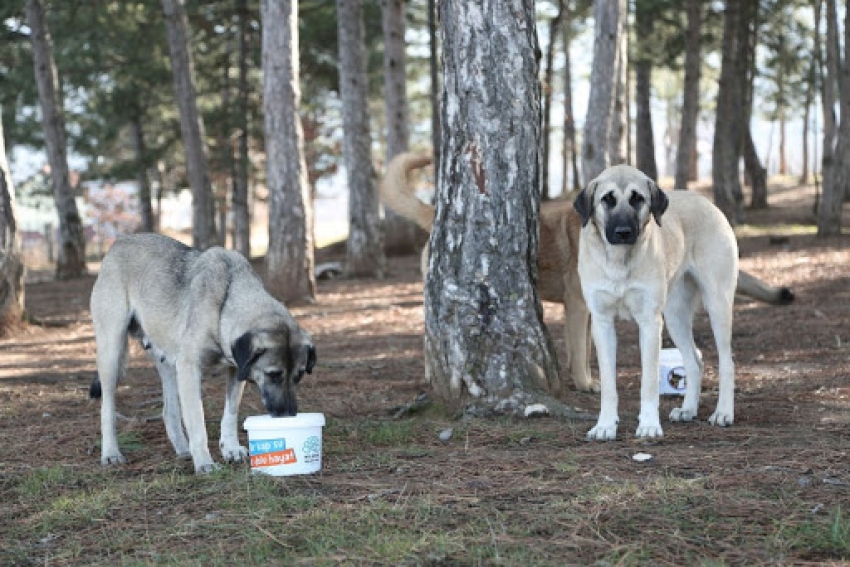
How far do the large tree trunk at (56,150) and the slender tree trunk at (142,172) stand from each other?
4.95 metres

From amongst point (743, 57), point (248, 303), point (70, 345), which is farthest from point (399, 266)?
point (248, 303)

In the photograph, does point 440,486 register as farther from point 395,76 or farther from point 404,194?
point 395,76

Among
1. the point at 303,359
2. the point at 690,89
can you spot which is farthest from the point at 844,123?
the point at 303,359

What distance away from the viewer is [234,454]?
5.61 metres

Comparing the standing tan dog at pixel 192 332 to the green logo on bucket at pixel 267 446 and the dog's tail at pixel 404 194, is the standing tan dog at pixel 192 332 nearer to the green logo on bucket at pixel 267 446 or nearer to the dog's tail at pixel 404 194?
the green logo on bucket at pixel 267 446

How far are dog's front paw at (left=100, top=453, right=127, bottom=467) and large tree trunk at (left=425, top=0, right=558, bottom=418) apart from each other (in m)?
2.12

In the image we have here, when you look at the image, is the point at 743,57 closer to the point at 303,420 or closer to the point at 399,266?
the point at 399,266

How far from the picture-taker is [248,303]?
17.8 feet

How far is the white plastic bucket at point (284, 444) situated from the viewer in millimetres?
4859

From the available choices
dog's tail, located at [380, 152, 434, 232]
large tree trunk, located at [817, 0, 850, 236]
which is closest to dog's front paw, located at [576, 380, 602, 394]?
dog's tail, located at [380, 152, 434, 232]

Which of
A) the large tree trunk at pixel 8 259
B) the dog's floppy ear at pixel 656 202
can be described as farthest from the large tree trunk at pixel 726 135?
the dog's floppy ear at pixel 656 202

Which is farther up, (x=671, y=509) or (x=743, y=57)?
(x=743, y=57)

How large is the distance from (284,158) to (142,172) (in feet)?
55.4

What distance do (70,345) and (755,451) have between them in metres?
8.80
